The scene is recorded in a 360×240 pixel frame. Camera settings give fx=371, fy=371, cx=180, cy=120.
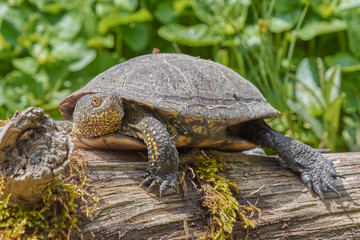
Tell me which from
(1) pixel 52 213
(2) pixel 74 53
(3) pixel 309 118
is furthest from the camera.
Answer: (2) pixel 74 53

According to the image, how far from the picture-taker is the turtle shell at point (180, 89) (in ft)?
5.26

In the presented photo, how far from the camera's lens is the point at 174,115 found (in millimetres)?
1601

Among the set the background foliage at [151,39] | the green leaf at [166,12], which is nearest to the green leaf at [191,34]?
the background foliage at [151,39]

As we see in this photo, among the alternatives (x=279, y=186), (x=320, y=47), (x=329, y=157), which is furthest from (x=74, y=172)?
(x=320, y=47)

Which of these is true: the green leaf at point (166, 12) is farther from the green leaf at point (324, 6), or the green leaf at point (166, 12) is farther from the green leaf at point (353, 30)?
the green leaf at point (353, 30)

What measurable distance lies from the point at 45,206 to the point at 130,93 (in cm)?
63

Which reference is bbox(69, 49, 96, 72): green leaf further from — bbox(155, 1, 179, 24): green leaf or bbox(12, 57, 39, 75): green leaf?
bbox(155, 1, 179, 24): green leaf

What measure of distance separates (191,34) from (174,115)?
5.96 feet

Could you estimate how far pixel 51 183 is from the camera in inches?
44.7

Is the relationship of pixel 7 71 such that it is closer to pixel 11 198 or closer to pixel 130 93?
pixel 130 93

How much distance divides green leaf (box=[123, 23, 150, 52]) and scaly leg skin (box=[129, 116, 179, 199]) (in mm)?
2070

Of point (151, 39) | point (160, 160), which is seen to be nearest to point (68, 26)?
point (151, 39)

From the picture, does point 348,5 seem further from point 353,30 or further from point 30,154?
point 30,154

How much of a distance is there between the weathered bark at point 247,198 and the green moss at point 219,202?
4cm
